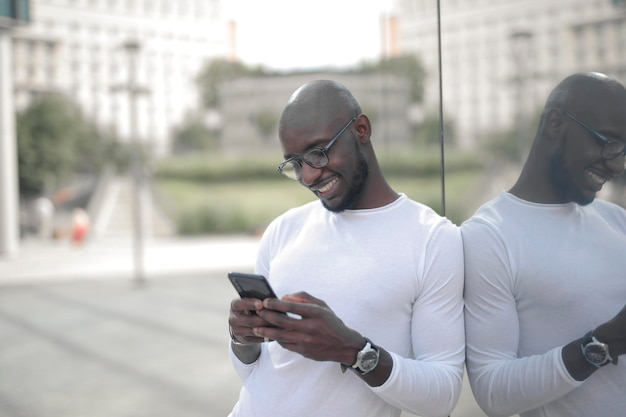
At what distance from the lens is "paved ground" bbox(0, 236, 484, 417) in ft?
19.3

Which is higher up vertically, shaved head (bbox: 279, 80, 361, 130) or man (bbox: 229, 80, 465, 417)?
shaved head (bbox: 279, 80, 361, 130)

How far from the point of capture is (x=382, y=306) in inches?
64.6

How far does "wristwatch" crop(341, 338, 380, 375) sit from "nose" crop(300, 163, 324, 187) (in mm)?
401

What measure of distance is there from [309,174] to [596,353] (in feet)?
2.40

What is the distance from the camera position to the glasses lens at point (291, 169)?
1.69 metres

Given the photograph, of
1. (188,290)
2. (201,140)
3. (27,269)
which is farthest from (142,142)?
(188,290)

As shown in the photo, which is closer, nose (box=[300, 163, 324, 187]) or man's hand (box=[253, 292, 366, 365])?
man's hand (box=[253, 292, 366, 365])

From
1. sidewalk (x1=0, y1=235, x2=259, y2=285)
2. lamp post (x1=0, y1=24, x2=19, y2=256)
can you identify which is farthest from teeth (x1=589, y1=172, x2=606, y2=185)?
lamp post (x1=0, y1=24, x2=19, y2=256)

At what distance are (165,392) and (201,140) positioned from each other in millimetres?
29141

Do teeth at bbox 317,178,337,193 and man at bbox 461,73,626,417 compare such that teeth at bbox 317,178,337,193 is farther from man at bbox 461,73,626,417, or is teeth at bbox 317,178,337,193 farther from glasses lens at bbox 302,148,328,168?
man at bbox 461,73,626,417

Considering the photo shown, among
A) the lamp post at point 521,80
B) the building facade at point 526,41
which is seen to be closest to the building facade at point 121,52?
the building facade at point 526,41

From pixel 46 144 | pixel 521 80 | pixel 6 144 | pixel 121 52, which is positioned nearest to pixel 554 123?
pixel 521 80

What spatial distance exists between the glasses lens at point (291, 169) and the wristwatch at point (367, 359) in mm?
446

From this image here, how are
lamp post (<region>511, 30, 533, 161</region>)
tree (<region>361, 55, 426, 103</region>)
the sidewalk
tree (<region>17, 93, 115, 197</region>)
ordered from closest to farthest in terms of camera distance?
1. lamp post (<region>511, 30, 533, 161</region>)
2. tree (<region>361, 55, 426, 103</region>)
3. the sidewalk
4. tree (<region>17, 93, 115, 197</region>)
